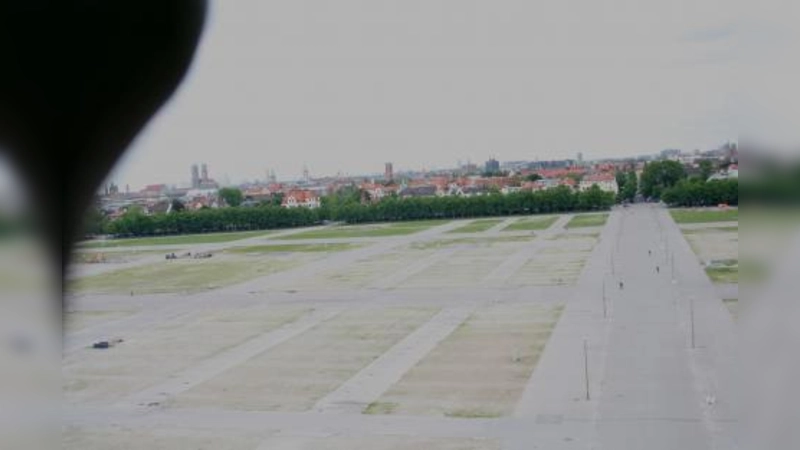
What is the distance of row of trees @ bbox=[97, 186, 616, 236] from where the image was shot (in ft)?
74.9

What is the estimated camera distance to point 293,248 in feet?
55.9

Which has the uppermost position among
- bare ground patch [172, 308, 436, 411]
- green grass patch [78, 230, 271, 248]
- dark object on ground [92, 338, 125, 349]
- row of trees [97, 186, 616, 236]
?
row of trees [97, 186, 616, 236]

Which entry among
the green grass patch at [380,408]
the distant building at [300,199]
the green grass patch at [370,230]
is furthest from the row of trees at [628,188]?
the green grass patch at [380,408]

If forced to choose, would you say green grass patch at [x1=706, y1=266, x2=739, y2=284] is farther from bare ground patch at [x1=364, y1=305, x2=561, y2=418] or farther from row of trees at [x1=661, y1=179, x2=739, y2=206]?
row of trees at [x1=661, y1=179, x2=739, y2=206]

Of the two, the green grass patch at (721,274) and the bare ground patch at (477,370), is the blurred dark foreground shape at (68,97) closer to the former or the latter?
the bare ground patch at (477,370)

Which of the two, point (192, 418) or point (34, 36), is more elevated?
point (34, 36)

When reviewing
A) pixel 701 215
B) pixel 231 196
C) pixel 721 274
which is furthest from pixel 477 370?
pixel 231 196

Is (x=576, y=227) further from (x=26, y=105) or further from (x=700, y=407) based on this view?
(x=26, y=105)

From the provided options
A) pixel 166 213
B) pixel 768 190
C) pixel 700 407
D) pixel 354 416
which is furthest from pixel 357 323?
pixel 166 213

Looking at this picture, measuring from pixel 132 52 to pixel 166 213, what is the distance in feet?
75.5

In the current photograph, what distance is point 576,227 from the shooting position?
18.4 m

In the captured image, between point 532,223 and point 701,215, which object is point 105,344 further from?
point 701,215

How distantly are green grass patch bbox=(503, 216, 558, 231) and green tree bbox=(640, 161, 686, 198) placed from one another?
5.56 metres

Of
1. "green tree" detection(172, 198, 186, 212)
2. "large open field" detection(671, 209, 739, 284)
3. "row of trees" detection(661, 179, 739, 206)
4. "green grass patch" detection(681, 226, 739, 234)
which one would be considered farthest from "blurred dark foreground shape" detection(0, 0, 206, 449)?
"green tree" detection(172, 198, 186, 212)
